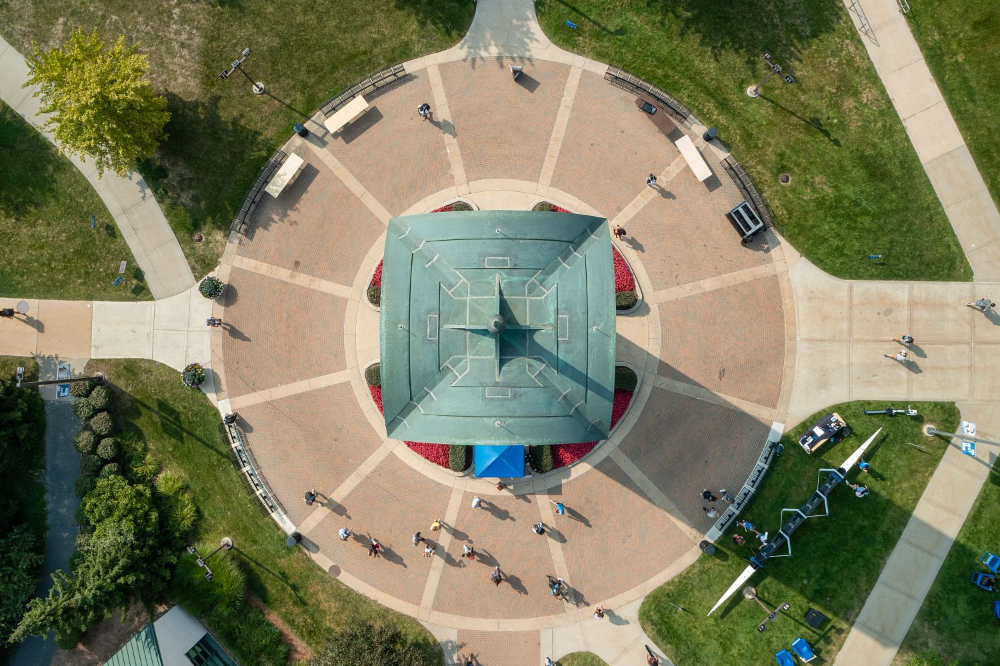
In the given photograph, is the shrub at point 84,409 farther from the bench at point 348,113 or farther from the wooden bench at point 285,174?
the bench at point 348,113

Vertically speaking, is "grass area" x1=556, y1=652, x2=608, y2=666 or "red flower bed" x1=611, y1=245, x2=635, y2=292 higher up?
"red flower bed" x1=611, y1=245, x2=635, y2=292

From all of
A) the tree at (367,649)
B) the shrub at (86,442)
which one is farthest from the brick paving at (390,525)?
the shrub at (86,442)

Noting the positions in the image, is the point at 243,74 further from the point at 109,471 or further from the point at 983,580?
the point at 983,580

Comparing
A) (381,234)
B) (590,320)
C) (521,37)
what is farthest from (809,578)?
(521,37)

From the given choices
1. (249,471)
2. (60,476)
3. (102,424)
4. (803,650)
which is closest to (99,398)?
(102,424)

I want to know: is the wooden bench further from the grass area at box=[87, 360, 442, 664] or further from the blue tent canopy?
the blue tent canopy

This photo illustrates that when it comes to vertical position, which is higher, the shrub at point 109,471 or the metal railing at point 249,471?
the metal railing at point 249,471

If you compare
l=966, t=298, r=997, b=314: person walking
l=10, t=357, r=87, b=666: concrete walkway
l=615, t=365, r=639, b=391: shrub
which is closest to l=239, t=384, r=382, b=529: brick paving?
l=10, t=357, r=87, b=666: concrete walkway
